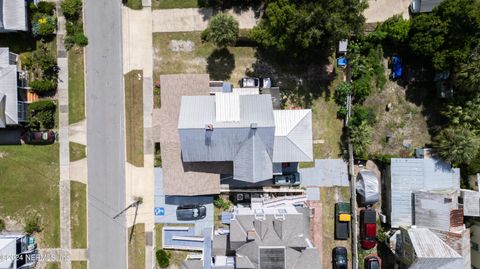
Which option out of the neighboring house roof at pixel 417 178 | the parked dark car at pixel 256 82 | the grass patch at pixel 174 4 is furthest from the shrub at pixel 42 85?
the neighboring house roof at pixel 417 178

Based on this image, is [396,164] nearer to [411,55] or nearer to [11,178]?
[411,55]

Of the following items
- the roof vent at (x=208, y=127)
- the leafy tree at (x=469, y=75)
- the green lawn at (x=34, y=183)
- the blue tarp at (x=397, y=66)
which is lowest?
the green lawn at (x=34, y=183)

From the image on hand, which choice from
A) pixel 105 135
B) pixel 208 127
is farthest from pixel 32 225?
pixel 208 127

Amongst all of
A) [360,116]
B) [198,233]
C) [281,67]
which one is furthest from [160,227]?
[360,116]

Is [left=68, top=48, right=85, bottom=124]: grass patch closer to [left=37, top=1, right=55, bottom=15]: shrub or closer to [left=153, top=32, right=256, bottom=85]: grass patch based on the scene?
[left=37, top=1, right=55, bottom=15]: shrub

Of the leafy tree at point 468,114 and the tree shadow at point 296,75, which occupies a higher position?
the tree shadow at point 296,75

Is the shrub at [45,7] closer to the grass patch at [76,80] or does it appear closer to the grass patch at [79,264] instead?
the grass patch at [76,80]

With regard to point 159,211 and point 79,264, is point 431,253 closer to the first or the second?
A: point 159,211
